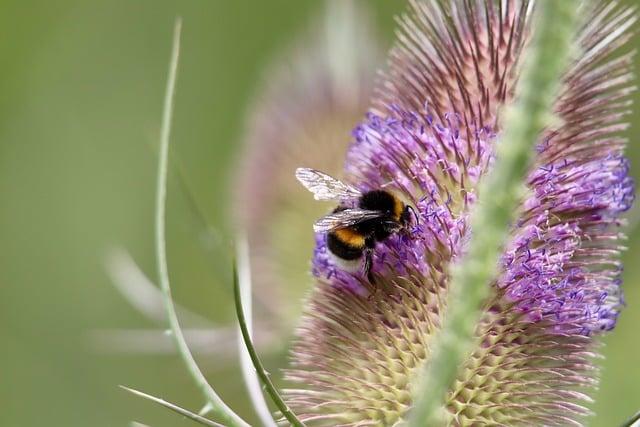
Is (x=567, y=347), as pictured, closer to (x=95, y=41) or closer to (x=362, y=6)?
(x=362, y=6)

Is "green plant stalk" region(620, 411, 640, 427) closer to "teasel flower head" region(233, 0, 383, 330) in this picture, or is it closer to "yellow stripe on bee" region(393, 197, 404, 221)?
"yellow stripe on bee" region(393, 197, 404, 221)

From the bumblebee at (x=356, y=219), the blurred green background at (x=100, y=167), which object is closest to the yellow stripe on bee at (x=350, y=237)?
the bumblebee at (x=356, y=219)

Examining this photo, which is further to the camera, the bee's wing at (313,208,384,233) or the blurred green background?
the blurred green background

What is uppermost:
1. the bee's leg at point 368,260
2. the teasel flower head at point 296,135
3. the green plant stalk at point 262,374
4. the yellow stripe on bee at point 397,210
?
the teasel flower head at point 296,135

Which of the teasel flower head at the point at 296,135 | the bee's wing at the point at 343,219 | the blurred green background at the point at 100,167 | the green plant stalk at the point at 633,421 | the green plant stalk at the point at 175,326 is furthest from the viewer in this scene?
the blurred green background at the point at 100,167

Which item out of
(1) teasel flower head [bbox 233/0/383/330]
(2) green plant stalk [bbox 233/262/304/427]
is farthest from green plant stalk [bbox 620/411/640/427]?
(1) teasel flower head [bbox 233/0/383/330]

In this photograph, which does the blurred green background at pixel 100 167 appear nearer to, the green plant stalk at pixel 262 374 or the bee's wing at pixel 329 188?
the bee's wing at pixel 329 188
